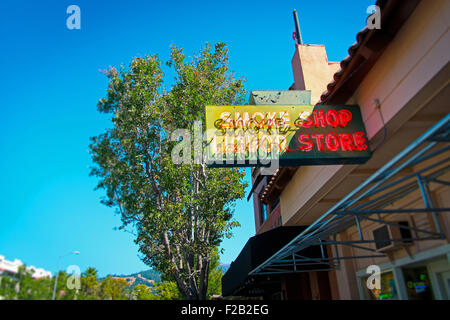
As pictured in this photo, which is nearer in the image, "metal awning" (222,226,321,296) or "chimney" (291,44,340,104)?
"metal awning" (222,226,321,296)

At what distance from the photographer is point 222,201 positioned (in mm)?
14562

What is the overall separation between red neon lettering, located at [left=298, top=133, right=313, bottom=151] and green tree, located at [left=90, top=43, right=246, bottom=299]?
8.74m

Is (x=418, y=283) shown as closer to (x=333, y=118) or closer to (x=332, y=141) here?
(x=332, y=141)

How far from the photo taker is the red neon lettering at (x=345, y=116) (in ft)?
18.6

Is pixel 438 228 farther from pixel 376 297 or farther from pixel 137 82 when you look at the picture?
pixel 137 82

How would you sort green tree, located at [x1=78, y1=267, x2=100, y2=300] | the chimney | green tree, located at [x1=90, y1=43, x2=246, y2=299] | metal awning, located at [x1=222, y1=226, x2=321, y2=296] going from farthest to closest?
green tree, located at [x1=78, y1=267, x2=100, y2=300]
green tree, located at [x1=90, y1=43, x2=246, y2=299]
the chimney
metal awning, located at [x1=222, y1=226, x2=321, y2=296]

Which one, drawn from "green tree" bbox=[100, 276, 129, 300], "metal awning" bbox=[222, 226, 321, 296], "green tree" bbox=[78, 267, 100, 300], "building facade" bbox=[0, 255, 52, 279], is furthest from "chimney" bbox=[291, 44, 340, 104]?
"green tree" bbox=[100, 276, 129, 300]

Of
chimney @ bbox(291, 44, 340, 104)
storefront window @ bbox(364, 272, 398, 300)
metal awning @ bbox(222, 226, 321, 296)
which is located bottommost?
storefront window @ bbox(364, 272, 398, 300)

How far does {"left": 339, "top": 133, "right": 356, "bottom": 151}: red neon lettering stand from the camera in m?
5.50

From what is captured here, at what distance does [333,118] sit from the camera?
18.8ft

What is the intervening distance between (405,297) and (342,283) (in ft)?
8.02

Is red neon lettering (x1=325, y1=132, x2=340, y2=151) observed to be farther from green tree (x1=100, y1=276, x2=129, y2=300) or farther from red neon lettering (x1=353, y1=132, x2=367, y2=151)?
green tree (x1=100, y1=276, x2=129, y2=300)

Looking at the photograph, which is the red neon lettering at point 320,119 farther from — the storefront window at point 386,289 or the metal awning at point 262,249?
the metal awning at point 262,249

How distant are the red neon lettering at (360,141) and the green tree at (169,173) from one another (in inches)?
360
